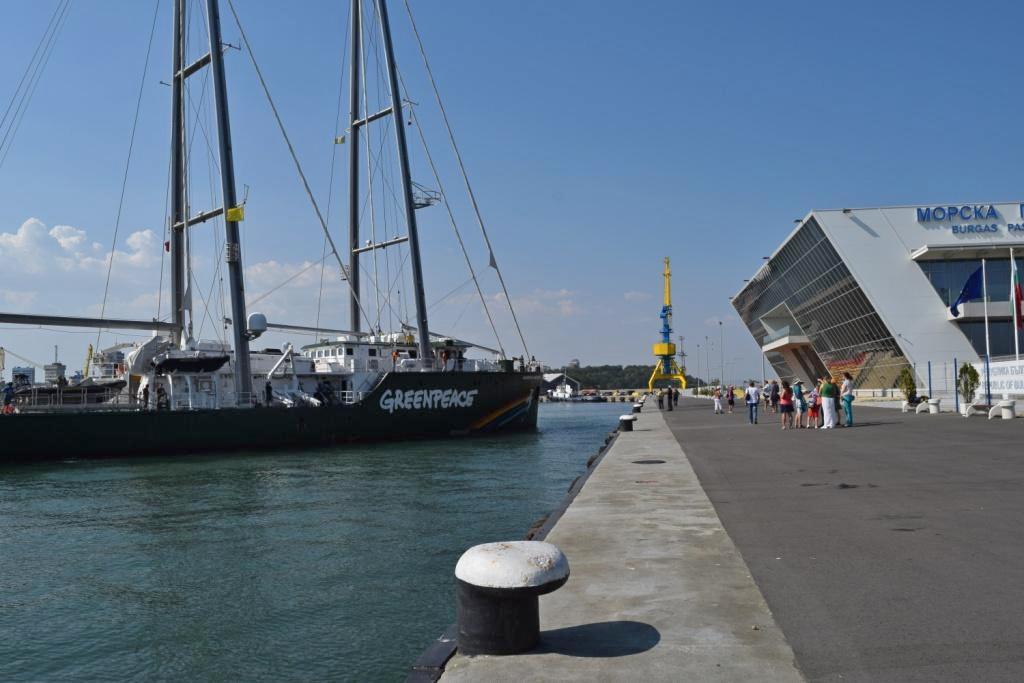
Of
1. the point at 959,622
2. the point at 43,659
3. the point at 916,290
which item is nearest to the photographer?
the point at 959,622

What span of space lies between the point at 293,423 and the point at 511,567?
28.4m

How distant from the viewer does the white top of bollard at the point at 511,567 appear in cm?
413

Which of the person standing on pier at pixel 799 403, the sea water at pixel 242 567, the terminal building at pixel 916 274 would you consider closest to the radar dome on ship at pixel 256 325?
the sea water at pixel 242 567

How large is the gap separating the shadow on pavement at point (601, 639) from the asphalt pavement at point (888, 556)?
807mm

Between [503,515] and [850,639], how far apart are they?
9.35 metres

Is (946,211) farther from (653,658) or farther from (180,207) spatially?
(653,658)

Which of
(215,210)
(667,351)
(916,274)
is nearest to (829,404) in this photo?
(215,210)

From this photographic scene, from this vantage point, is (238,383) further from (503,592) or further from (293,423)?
(503,592)

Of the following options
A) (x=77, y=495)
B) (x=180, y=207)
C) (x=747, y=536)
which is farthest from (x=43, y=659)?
(x=180, y=207)

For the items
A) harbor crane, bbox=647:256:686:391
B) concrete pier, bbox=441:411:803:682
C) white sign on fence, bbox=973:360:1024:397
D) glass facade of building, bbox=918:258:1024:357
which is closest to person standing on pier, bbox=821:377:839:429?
white sign on fence, bbox=973:360:1024:397

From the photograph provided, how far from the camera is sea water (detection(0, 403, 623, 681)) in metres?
6.48

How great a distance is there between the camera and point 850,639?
4.40 metres

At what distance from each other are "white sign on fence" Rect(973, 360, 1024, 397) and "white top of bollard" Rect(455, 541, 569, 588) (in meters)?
30.2

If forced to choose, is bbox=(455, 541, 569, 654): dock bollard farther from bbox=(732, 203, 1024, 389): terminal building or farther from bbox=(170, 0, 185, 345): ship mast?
bbox=(732, 203, 1024, 389): terminal building
